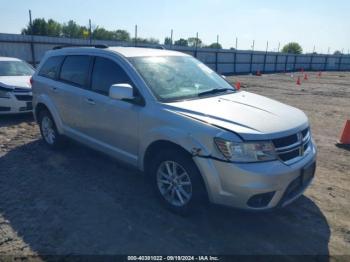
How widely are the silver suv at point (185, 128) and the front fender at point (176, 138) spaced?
0.04ft

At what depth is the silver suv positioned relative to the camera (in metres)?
3.14

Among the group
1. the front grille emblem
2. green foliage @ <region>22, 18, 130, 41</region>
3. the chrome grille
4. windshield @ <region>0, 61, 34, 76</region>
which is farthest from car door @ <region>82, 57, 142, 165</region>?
green foliage @ <region>22, 18, 130, 41</region>

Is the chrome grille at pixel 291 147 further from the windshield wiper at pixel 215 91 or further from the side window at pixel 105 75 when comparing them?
the side window at pixel 105 75

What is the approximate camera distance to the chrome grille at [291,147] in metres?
3.24

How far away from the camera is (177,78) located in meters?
4.27

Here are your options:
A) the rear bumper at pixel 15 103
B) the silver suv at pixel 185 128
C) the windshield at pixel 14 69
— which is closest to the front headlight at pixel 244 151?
the silver suv at pixel 185 128

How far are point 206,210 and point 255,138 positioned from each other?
1.25m

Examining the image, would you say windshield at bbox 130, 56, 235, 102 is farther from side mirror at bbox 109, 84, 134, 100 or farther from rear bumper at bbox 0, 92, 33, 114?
rear bumper at bbox 0, 92, 33, 114

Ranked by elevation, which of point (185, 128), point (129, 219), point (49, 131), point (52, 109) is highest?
point (185, 128)

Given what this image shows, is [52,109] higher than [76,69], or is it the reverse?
[76,69]

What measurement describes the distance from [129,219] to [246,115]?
5.97 feet

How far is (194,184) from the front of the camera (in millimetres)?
3408

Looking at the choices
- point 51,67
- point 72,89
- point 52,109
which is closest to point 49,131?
point 52,109

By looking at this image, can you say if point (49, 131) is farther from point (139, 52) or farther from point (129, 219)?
point (129, 219)
